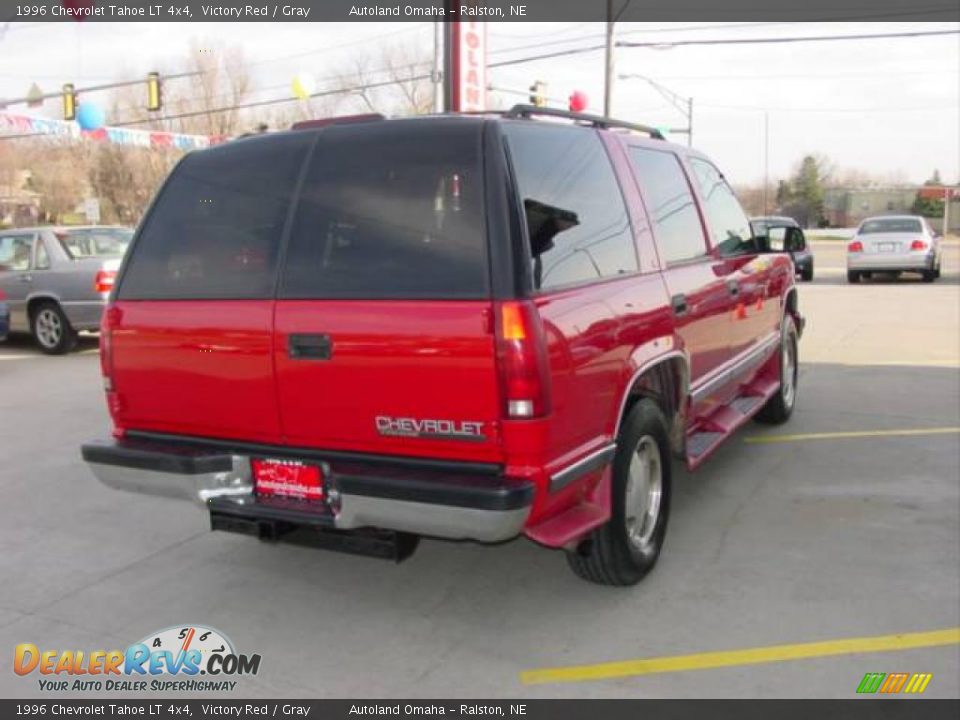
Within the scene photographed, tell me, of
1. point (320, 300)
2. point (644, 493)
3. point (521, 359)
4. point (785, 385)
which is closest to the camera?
point (521, 359)

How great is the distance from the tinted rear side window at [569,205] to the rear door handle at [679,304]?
36 cm

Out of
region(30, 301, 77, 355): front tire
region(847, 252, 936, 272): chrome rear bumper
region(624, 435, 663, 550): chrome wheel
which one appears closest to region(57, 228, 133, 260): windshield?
region(30, 301, 77, 355): front tire

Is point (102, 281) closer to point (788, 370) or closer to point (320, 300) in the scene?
point (788, 370)

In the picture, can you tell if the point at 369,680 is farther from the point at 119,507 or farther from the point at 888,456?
the point at 888,456

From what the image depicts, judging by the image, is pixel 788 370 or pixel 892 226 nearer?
pixel 788 370

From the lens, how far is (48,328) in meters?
11.2

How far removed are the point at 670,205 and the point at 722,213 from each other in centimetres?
106

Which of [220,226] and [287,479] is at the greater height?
[220,226]

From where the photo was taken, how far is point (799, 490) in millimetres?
5262

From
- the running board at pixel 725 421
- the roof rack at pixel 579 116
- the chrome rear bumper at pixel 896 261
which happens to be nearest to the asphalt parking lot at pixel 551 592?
the running board at pixel 725 421

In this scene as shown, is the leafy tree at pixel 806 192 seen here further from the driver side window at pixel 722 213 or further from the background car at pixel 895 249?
the driver side window at pixel 722 213
